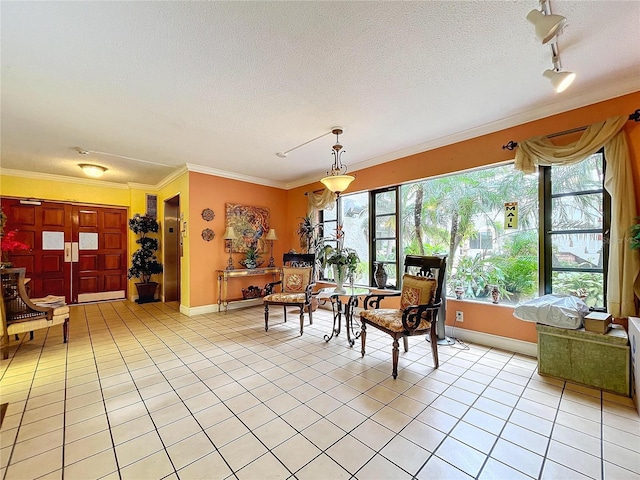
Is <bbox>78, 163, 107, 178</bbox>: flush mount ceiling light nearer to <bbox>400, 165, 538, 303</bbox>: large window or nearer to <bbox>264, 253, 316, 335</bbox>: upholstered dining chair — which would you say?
<bbox>264, 253, 316, 335</bbox>: upholstered dining chair

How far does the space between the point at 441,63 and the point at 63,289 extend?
7533 millimetres

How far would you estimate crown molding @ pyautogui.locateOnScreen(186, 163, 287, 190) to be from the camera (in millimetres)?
4809

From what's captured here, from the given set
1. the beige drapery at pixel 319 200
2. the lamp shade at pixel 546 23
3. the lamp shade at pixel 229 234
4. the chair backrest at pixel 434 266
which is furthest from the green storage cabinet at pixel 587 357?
the lamp shade at pixel 229 234

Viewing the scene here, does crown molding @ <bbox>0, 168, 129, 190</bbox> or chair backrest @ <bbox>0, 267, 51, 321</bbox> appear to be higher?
crown molding @ <bbox>0, 168, 129, 190</bbox>

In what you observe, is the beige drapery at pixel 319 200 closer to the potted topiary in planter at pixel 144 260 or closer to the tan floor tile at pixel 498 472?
the potted topiary in planter at pixel 144 260

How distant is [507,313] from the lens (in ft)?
10.3

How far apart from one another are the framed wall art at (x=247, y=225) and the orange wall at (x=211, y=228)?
0.12 metres

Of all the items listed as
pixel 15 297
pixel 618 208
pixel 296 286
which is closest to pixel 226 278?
pixel 296 286

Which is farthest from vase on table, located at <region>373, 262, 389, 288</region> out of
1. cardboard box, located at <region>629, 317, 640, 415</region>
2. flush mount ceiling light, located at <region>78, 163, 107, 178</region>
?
flush mount ceiling light, located at <region>78, 163, 107, 178</region>

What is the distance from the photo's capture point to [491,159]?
3260 mm

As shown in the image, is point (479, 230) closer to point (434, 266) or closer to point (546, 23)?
point (434, 266)

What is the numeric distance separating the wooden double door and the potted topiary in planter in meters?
0.62

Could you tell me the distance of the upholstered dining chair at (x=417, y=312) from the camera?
2553 millimetres

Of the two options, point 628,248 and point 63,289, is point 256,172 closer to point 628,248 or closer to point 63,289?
point 63,289
